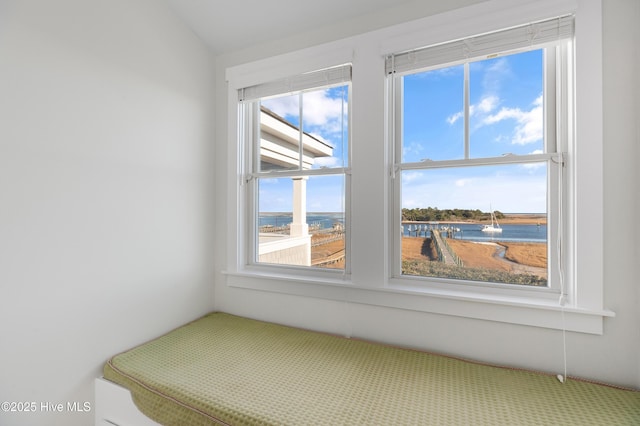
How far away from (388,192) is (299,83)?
33.7 inches

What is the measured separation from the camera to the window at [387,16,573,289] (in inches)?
50.0

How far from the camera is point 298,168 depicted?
1780 mm

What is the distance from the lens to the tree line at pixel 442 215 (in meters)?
1.40

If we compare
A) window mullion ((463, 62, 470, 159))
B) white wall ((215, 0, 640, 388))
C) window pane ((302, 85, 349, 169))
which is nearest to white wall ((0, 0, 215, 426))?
window pane ((302, 85, 349, 169))

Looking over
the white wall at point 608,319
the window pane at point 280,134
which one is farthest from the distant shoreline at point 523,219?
the window pane at point 280,134

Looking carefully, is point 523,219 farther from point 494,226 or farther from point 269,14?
point 269,14

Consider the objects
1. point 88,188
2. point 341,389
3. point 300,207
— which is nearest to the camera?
point 341,389

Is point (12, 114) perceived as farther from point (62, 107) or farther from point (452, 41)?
point (452, 41)

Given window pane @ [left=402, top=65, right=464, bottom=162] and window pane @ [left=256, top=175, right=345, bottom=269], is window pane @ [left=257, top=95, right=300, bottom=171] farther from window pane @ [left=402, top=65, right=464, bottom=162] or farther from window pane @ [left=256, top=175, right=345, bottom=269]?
window pane @ [left=402, top=65, right=464, bottom=162]

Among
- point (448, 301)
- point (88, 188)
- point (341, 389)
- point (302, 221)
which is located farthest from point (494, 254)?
point (88, 188)

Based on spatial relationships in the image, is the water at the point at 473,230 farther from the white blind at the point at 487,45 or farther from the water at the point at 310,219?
the white blind at the point at 487,45

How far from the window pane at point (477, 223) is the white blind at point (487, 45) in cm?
53

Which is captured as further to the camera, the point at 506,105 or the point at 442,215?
the point at 442,215

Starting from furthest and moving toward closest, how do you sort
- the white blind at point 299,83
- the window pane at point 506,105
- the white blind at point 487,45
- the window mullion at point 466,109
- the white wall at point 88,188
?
1. the white blind at point 299,83
2. the window mullion at point 466,109
3. the window pane at point 506,105
4. the white blind at point 487,45
5. the white wall at point 88,188
